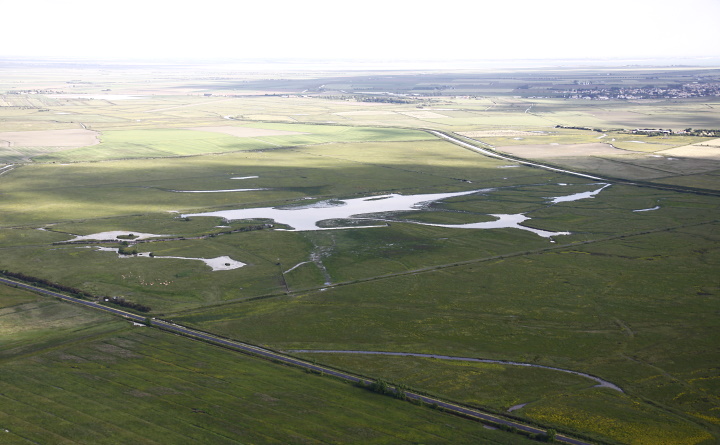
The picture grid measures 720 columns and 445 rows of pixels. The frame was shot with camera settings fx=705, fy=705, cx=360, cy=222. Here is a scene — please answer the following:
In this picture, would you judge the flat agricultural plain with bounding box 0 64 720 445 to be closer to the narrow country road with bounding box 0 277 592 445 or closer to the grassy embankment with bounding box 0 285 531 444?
the grassy embankment with bounding box 0 285 531 444

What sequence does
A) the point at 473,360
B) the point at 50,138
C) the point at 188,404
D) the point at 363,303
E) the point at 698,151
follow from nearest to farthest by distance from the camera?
the point at 188,404 < the point at 473,360 < the point at 363,303 < the point at 698,151 < the point at 50,138

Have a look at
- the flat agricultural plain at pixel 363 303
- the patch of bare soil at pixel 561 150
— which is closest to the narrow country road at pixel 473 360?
the flat agricultural plain at pixel 363 303

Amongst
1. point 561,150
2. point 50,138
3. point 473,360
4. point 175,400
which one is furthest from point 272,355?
point 50,138

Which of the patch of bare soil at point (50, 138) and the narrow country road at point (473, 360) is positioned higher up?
the patch of bare soil at point (50, 138)

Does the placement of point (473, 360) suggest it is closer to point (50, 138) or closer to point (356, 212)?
point (356, 212)

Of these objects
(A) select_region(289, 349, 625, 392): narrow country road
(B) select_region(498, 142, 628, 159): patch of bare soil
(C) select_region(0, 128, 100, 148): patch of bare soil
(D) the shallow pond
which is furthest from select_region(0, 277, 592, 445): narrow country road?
(B) select_region(498, 142, 628, 159): patch of bare soil

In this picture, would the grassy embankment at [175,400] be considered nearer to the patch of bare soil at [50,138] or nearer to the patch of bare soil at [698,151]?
the patch of bare soil at [50,138]
